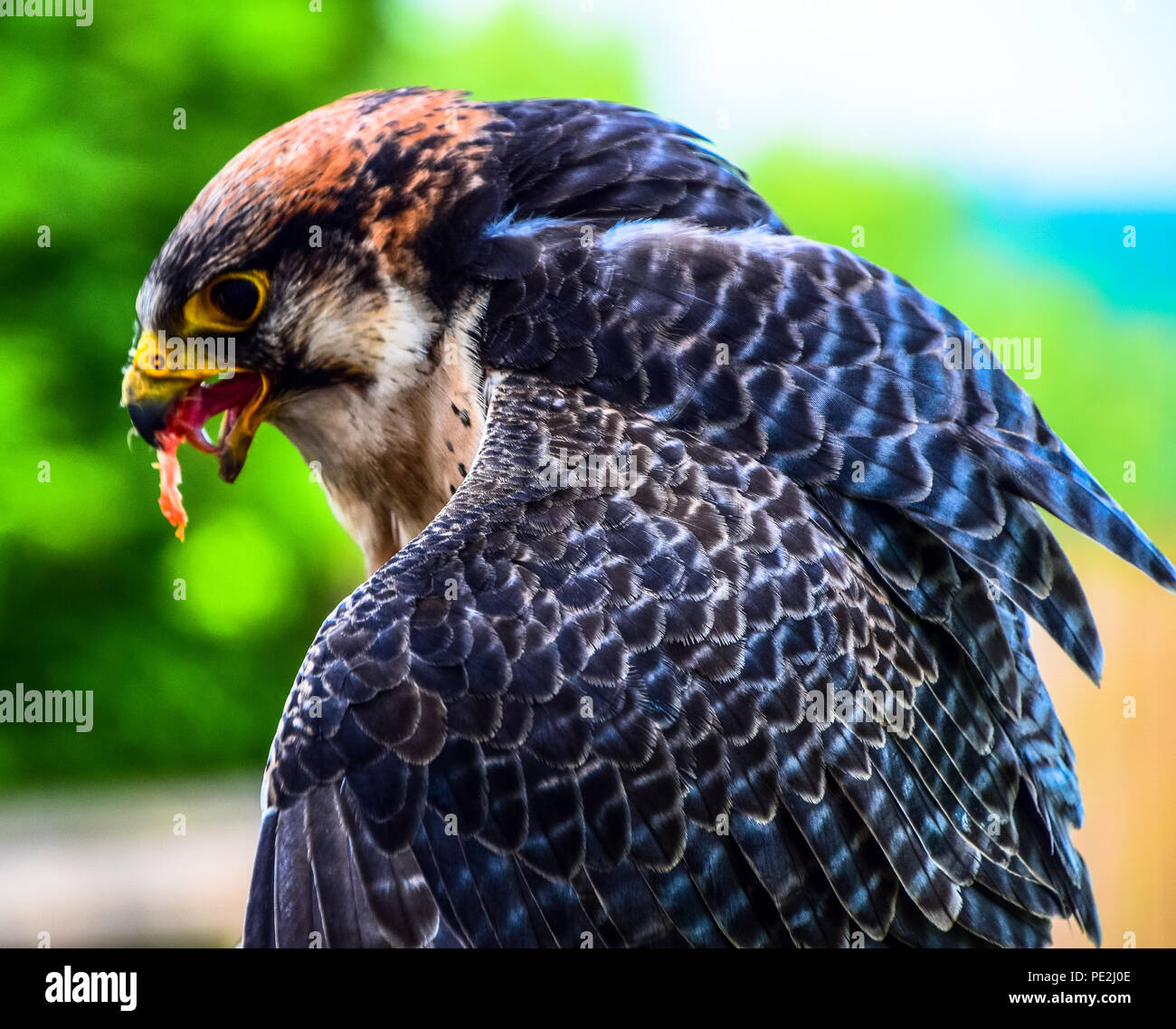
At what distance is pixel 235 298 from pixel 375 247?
0.24 metres

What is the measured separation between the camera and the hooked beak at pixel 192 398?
79.1 inches

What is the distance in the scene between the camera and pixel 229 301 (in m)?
1.98

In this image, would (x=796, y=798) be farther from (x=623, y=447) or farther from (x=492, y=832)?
(x=623, y=447)

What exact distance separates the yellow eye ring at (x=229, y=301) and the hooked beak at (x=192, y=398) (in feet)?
0.20

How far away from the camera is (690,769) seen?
159 centimetres

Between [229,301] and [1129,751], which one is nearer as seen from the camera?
[229,301]

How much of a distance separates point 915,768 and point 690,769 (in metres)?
0.38

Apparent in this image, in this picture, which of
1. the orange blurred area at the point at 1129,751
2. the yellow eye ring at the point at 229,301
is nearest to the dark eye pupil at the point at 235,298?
the yellow eye ring at the point at 229,301

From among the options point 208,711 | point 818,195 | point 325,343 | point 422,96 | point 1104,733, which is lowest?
point 208,711

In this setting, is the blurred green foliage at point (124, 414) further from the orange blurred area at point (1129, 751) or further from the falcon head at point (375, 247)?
the falcon head at point (375, 247)

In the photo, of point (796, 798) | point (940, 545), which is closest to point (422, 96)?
point (940, 545)

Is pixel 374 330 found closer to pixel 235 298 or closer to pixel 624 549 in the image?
pixel 235 298

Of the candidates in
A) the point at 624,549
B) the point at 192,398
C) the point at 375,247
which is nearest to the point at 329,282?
the point at 375,247

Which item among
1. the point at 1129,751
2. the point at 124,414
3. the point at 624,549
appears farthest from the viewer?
the point at 124,414
